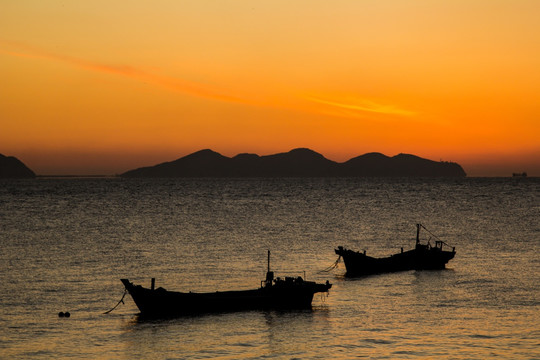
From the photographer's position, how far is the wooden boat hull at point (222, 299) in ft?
114

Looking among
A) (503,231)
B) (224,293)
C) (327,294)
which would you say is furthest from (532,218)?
(224,293)

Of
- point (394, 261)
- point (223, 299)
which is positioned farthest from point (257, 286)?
point (394, 261)

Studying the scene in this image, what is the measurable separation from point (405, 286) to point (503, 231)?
43747mm

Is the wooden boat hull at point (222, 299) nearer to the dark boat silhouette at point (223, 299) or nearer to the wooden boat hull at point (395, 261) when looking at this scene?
the dark boat silhouette at point (223, 299)

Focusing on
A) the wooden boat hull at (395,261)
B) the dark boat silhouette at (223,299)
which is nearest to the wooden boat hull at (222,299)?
the dark boat silhouette at (223,299)

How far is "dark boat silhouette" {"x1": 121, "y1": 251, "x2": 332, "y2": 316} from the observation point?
114 feet

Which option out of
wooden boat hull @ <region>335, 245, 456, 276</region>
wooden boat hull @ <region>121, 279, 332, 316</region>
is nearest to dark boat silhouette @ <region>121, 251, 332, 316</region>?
wooden boat hull @ <region>121, 279, 332, 316</region>

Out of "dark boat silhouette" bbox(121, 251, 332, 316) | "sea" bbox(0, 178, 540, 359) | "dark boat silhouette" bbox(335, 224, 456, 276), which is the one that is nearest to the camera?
"sea" bbox(0, 178, 540, 359)

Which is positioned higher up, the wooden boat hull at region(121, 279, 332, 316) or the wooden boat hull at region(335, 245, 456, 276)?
the wooden boat hull at region(335, 245, 456, 276)

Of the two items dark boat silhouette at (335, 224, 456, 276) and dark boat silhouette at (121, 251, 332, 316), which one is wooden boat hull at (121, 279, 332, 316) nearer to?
→ dark boat silhouette at (121, 251, 332, 316)

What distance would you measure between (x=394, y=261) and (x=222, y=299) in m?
20.0

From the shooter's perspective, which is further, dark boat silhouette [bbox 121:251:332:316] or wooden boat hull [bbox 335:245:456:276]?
wooden boat hull [bbox 335:245:456:276]

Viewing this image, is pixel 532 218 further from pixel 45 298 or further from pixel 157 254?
pixel 45 298

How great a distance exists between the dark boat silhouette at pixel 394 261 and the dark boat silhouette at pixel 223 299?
12.5 m
